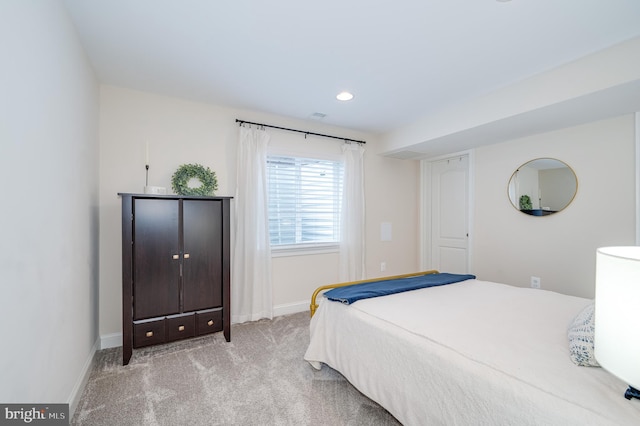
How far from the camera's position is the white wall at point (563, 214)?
2.68m

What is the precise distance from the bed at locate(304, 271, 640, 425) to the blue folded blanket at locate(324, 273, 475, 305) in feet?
0.18

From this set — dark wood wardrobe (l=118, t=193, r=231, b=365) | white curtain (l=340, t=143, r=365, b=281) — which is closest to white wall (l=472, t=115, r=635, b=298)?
white curtain (l=340, t=143, r=365, b=281)

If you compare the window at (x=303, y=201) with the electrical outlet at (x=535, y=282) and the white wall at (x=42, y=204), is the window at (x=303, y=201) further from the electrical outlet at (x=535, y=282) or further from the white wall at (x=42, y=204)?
the electrical outlet at (x=535, y=282)

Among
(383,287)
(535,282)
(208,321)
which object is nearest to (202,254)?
(208,321)

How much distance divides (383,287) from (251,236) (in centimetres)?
168

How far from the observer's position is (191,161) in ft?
10.1

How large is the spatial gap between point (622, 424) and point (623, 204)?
8.96 ft

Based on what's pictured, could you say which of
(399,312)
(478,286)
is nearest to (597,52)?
(478,286)

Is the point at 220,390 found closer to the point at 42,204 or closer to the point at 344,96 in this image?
the point at 42,204

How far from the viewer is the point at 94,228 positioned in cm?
252

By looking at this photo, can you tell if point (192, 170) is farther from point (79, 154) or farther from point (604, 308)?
point (604, 308)

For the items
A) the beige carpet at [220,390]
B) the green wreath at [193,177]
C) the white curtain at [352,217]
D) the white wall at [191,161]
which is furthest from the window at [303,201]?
the beige carpet at [220,390]

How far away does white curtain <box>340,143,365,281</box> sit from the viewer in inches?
157

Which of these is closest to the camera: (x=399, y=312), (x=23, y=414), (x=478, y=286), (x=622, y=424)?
(x=622, y=424)
